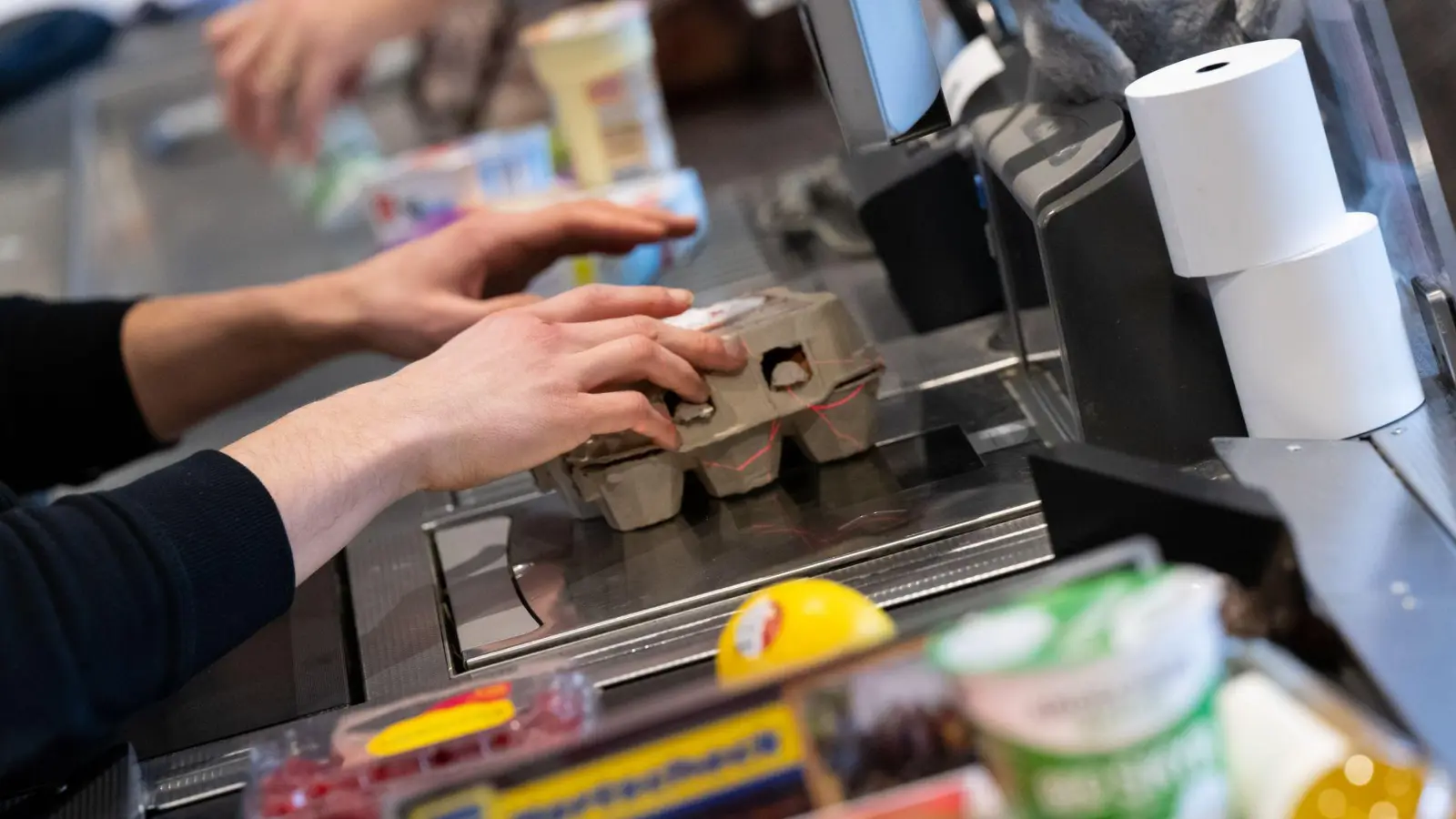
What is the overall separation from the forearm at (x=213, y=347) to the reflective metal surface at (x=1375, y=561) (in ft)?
2.98

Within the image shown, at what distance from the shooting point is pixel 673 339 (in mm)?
1076

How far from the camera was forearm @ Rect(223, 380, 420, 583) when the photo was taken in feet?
3.14

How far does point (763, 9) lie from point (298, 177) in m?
0.94

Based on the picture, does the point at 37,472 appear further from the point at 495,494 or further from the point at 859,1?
the point at 859,1

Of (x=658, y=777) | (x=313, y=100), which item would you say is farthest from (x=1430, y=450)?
(x=313, y=100)

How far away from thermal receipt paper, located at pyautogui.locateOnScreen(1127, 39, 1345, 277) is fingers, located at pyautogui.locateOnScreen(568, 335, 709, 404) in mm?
362

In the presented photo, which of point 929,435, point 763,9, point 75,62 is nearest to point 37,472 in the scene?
point 929,435

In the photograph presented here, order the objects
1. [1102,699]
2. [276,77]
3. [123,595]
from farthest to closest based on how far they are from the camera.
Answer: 1. [276,77]
2. [123,595]
3. [1102,699]

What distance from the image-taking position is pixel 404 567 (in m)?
1.18

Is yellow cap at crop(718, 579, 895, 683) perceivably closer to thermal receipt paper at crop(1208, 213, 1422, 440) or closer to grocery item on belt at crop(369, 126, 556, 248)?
thermal receipt paper at crop(1208, 213, 1422, 440)

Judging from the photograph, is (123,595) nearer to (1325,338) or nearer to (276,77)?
(1325,338)

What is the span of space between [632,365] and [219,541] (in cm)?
31

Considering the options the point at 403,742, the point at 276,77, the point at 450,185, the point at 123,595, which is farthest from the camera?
the point at 276,77

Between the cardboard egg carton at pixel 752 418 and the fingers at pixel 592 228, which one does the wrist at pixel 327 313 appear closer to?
the fingers at pixel 592 228
